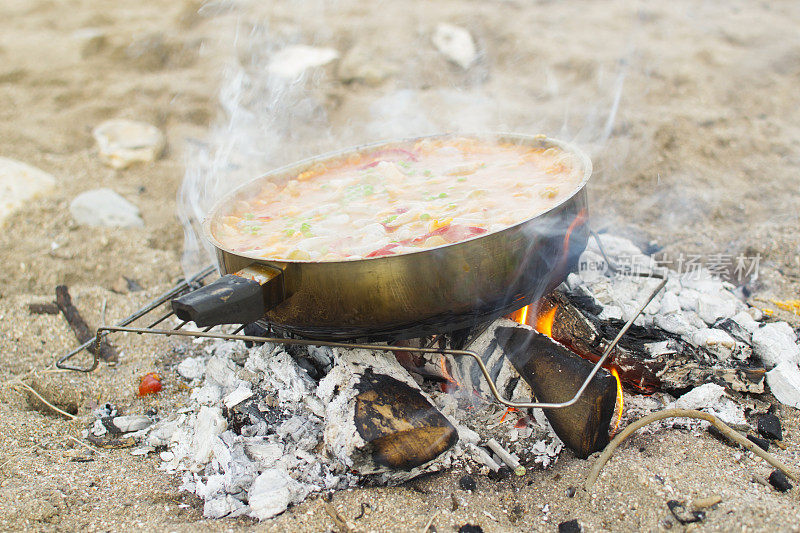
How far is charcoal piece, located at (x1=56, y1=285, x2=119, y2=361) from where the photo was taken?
3490mm

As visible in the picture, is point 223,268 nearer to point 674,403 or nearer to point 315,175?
point 315,175

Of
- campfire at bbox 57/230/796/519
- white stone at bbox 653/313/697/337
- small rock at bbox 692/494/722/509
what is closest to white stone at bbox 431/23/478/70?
campfire at bbox 57/230/796/519

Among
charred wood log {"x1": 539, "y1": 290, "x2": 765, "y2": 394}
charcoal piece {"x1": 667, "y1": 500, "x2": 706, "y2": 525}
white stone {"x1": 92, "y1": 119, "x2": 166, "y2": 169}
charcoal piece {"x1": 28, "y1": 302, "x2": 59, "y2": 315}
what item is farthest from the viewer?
white stone {"x1": 92, "y1": 119, "x2": 166, "y2": 169}

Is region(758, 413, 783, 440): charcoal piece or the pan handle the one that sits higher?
the pan handle

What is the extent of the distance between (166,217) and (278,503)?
362cm

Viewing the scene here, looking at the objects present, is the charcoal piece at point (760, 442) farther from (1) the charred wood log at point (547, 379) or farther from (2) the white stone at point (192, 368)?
(2) the white stone at point (192, 368)

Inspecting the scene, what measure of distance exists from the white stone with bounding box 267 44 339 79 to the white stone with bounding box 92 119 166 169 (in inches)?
67.1

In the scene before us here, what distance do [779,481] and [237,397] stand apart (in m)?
2.46

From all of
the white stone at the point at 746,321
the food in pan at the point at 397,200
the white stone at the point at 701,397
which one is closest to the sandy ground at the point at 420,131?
the white stone at the point at 701,397

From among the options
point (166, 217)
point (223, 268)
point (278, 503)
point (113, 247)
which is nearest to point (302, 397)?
point (278, 503)

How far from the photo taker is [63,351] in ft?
11.4

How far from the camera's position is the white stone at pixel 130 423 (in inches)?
112

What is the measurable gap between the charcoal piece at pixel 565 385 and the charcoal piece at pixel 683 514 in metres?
0.43

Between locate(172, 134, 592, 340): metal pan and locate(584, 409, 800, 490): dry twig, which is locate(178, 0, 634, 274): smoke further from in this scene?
locate(584, 409, 800, 490): dry twig
